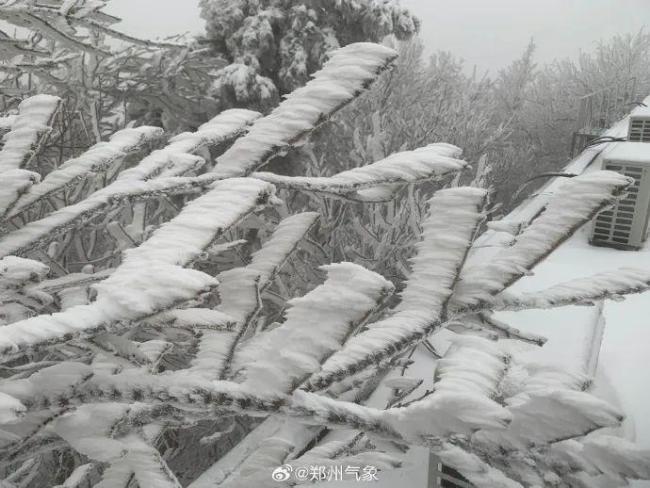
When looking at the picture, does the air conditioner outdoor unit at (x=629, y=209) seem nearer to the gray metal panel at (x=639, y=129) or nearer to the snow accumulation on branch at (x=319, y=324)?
the gray metal panel at (x=639, y=129)

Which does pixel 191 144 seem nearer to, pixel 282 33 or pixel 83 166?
pixel 83 166

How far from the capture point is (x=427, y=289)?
1053 millimetres

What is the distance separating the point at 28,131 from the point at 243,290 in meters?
0.68

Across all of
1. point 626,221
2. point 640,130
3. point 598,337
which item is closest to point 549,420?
point 598,337

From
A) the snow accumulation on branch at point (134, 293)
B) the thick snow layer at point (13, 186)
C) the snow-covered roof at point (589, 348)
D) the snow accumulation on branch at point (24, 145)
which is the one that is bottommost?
the snow-covered roof at point (589, 348)

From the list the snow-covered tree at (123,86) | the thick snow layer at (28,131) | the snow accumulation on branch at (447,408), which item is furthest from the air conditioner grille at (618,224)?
the thick snow layer at (28,131)

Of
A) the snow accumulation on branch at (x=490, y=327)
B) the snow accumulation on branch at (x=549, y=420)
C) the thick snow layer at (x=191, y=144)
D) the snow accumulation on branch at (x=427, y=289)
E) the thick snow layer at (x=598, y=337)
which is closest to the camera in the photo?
the snow accumulation on branch at (x=549, y=420)

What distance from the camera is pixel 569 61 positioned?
97.3 feet

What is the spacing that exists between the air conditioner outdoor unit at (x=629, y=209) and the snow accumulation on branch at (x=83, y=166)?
5.10m

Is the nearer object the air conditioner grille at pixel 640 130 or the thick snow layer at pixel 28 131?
the thick snow layer at pixel 28 131

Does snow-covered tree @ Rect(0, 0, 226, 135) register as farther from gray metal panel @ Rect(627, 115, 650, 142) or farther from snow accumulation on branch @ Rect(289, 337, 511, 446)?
gray metal panel @ Rect(627, 115, 650, 142)

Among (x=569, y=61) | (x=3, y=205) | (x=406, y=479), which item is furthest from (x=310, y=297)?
(x=569, y=61)

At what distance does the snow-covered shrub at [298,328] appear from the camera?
0.80 meters
